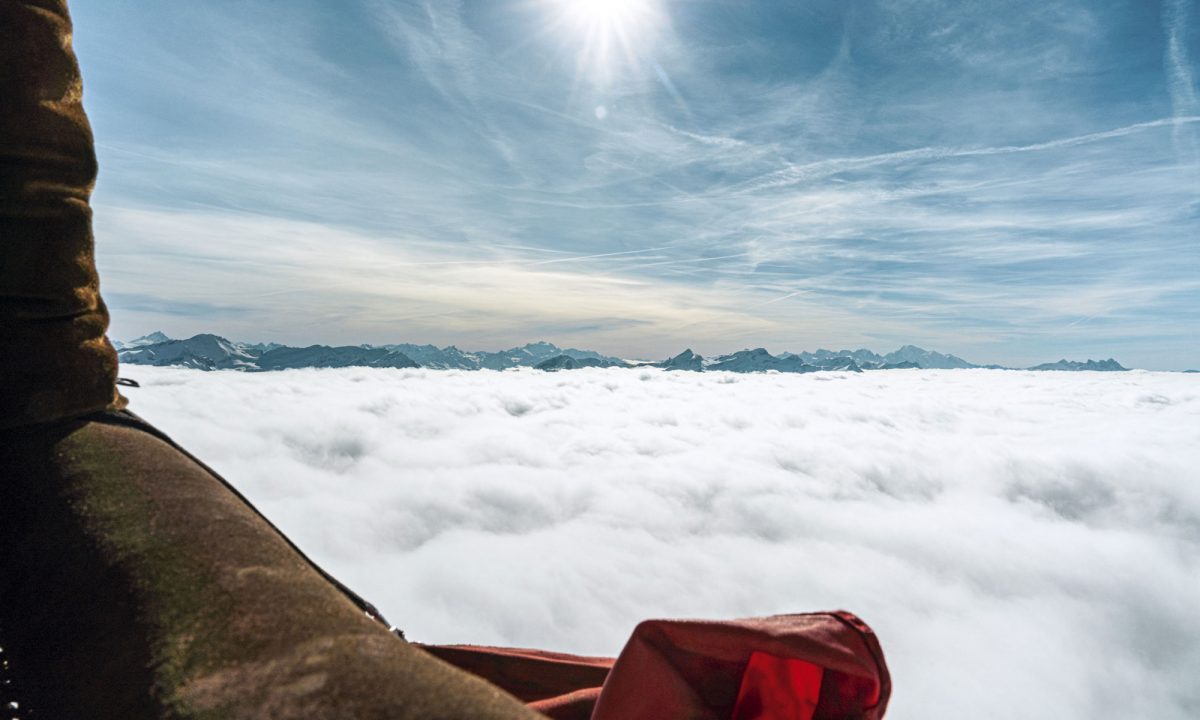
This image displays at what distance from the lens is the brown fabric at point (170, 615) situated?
0.69 m

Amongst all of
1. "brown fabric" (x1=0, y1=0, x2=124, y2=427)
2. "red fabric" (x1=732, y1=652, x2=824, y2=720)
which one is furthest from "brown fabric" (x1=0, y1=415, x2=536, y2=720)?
"red fabric" (x1=732, y1=652, x2=824, y2=720)

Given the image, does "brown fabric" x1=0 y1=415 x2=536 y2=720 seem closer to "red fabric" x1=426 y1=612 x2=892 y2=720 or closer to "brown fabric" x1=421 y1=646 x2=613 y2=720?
"red fabric" x1=426 y1=612 x2=892 y2=720

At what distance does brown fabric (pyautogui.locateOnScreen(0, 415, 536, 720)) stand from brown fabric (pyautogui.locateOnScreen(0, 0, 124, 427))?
0.18 m

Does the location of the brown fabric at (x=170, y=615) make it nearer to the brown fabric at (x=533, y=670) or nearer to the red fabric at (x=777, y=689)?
the red fabric at (x=777, y=689)

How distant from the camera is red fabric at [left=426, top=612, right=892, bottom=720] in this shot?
1.45 metres

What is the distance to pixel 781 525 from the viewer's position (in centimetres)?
5644

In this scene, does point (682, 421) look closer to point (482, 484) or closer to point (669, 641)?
point (482, 484)

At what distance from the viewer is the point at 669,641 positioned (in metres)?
1.54

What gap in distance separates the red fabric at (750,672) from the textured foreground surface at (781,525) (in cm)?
2547

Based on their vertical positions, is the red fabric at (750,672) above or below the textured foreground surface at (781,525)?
above

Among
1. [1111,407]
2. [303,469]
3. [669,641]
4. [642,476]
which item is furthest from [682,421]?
[669,641]

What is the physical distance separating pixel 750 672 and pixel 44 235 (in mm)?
2391

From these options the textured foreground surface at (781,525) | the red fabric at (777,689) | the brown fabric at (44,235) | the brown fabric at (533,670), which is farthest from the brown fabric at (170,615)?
the textured foreground surface at (781,525)

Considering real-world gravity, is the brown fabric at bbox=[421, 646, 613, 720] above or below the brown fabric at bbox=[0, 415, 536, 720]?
below
